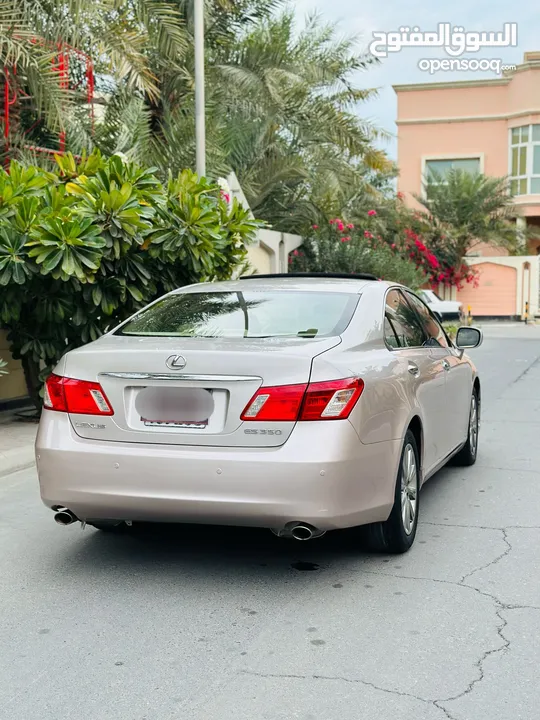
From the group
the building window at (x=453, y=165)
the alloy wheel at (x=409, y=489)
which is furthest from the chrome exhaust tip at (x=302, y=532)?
the building window at (x=453, y=165)

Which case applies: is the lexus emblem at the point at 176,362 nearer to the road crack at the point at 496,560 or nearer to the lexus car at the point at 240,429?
the lexus car at the point at 240,429

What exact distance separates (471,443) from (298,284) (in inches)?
Answer: 108

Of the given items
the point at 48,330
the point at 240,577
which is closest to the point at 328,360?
the point at 240,577

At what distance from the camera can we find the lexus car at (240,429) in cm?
448

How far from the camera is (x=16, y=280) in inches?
330

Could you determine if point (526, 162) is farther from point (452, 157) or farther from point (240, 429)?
point (240, 429)

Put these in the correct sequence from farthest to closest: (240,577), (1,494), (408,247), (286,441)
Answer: (408,247) < (1,494) < (240,577) < (286,441)

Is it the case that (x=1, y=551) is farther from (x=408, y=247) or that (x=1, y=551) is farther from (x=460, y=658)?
(x=408, y=247)

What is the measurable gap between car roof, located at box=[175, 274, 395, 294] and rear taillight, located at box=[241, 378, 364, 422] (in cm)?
127

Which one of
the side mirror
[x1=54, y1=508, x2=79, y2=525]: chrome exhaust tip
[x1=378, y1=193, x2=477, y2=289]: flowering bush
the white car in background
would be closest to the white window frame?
[x1=378, y1=193, x2=477, y2=289]: flowering bush

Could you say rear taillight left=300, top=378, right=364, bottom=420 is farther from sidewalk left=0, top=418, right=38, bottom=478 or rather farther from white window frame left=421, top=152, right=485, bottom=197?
white window frame left=421, top=152, right=485, bottom=197

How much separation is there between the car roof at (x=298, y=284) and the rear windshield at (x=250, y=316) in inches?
3.8

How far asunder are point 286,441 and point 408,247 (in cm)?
3063

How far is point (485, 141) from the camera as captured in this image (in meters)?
44.5
